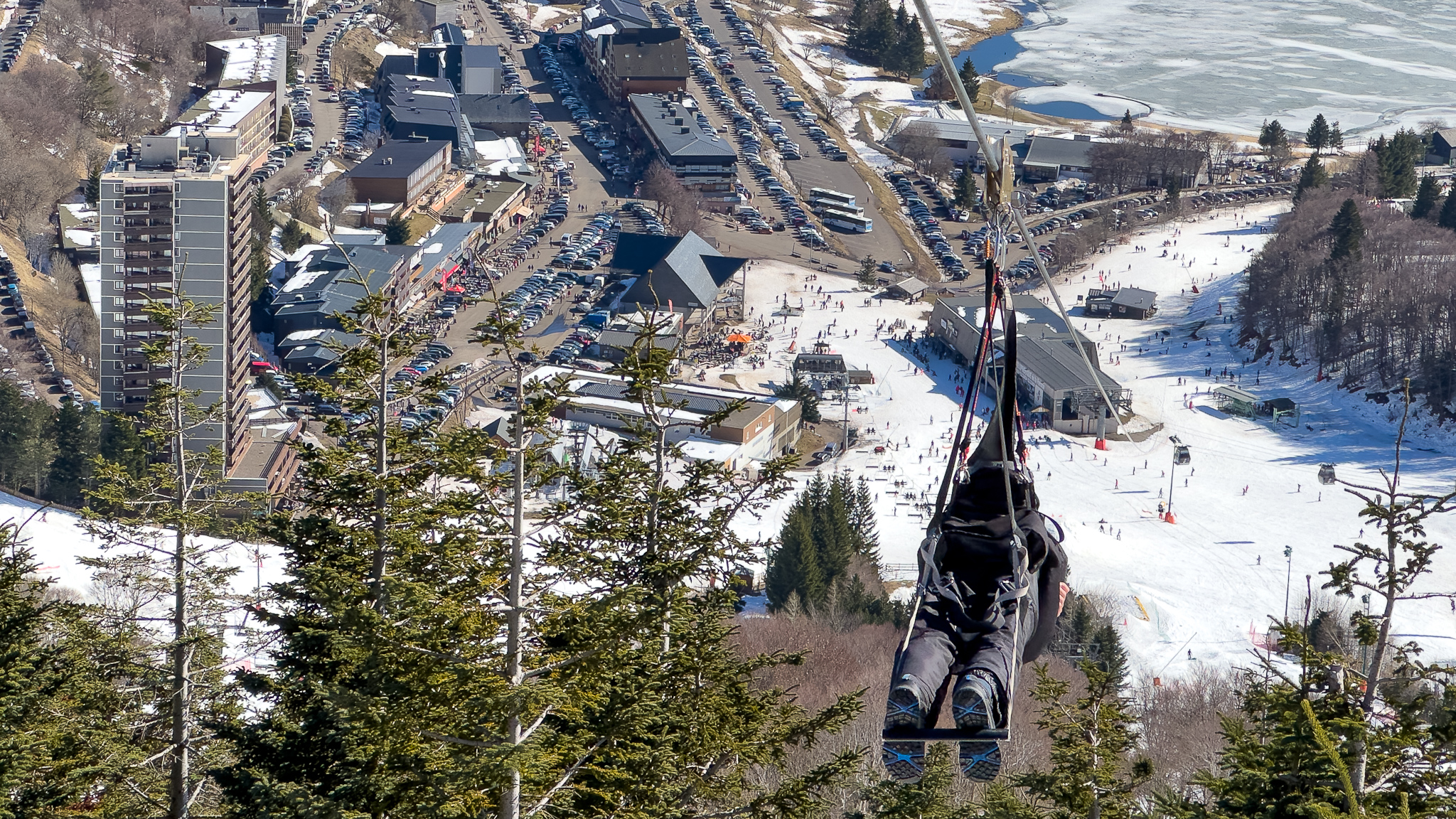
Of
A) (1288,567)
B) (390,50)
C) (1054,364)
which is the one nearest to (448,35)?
(390,50)

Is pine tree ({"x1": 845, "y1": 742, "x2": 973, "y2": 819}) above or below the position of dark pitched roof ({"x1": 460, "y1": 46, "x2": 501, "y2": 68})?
below

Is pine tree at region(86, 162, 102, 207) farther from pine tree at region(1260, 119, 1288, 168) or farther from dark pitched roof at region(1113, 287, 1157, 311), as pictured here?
pine tree at region(1260, 119, 1288, 168)

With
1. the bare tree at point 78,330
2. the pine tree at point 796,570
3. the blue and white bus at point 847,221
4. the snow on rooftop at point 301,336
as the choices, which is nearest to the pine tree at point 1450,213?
the blue and white bus at point 847,221

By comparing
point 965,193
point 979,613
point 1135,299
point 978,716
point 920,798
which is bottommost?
→ point 1135,299

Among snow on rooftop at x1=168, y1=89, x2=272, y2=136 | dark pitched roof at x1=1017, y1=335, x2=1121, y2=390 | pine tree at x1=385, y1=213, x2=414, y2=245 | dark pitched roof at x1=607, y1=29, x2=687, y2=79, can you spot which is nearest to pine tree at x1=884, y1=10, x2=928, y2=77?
dark pitched roof at x1=607, y1=29, x2=687, y2=79

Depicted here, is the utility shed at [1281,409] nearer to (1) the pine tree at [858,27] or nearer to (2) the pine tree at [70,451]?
(2) the pine tree at [70,451]

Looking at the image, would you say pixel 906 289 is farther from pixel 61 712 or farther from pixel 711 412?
pixel 61 712
